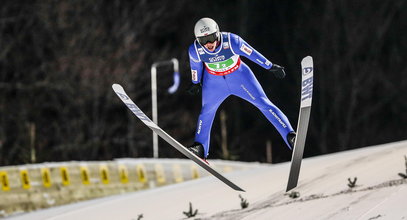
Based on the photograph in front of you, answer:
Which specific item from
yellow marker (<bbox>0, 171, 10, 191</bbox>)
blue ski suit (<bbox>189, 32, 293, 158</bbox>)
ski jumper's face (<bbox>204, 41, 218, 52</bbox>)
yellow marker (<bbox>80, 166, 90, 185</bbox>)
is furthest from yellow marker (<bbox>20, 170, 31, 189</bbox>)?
ski jumper's face (<bbox>204, 41, 218, 52</bbox>)

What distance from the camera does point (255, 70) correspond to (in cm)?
2912

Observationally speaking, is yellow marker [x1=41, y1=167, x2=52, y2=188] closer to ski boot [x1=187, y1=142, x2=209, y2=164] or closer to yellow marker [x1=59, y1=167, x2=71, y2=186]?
yellow marker [x1=59, y1=167, x2=71, y2=186]

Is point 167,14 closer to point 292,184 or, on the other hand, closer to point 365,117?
point 365,117

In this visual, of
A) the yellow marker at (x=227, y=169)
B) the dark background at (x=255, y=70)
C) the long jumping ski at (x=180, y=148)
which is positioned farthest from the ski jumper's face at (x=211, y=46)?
the dark background at (x=255, y=70)

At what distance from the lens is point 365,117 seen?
31828mm

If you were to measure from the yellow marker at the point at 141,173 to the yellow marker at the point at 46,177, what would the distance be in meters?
2.82

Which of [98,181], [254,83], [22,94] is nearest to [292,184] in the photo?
[254,83]

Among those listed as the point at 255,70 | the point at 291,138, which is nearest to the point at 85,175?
the point at 291,138

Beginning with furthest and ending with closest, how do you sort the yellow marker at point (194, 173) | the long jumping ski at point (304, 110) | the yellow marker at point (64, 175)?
the yellow marker at point (194, 173) < the yellow marker at point (64, 175) < the long jumping ski at point (304, 110)

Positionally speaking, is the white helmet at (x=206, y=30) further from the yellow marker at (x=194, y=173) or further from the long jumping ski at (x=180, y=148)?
the yellow marker at (x=194, y=173)

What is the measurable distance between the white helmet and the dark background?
74.8 feet

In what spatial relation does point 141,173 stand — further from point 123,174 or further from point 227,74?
point 227,74

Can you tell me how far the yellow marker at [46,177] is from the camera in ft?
53.2

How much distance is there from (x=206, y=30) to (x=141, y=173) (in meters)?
12.6
